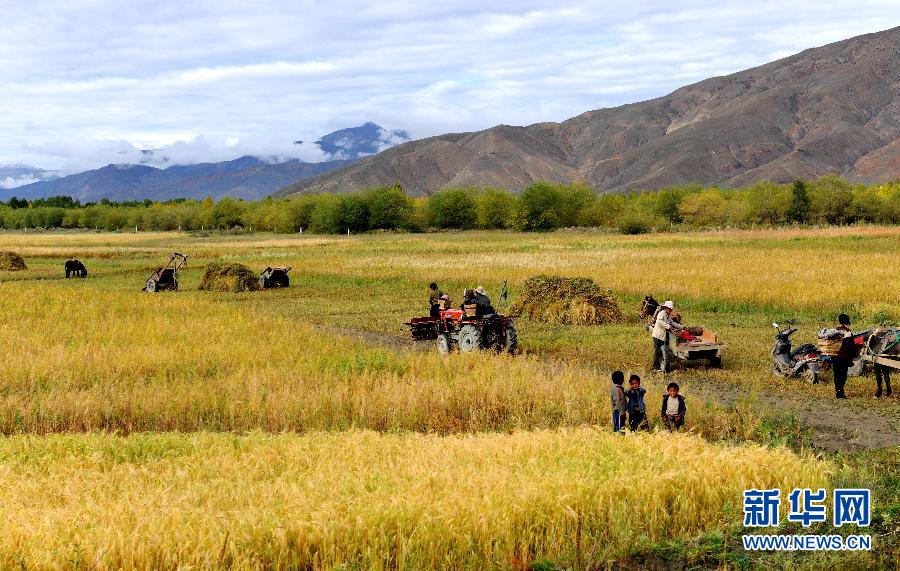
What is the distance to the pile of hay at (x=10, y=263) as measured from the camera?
49.7m

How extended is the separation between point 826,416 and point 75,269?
4423 centimetres

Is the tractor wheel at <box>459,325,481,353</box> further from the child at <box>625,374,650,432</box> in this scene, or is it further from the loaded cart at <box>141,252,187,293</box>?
the loaded cart at <box>141,252,187,293</box>

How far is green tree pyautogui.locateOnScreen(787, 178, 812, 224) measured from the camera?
103 metres

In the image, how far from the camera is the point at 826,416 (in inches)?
530

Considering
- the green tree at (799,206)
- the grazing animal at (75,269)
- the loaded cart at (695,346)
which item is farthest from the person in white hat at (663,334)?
the green tree at (799,206)

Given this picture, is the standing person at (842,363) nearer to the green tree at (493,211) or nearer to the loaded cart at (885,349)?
the loaded cart at (885,349)

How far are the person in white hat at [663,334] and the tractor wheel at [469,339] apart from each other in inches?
168

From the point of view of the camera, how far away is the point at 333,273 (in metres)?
45.4

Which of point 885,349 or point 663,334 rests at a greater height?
point 663,334

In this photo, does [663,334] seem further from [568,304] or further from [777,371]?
[568,304]

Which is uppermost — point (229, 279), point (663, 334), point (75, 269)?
point (75, 269)

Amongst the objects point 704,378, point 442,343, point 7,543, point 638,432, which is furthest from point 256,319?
point 7,543

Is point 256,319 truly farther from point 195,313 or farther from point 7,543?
point 7,543

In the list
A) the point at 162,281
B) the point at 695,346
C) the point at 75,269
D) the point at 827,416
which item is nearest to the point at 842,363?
the point at 827,416
